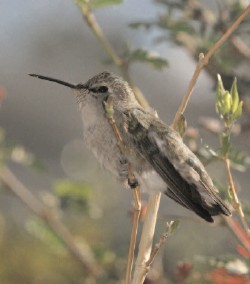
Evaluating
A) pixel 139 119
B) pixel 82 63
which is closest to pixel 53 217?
pixel 139 119

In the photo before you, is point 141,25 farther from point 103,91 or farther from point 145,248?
point 145,248

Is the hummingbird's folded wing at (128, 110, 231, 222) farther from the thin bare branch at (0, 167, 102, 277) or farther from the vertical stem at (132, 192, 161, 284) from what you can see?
the thin bare branch at (0, 167, 102, 277)

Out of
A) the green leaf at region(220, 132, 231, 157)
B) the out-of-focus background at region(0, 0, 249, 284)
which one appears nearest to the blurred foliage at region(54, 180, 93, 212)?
the out-of-focus background at region(0, 0, 249, 284)

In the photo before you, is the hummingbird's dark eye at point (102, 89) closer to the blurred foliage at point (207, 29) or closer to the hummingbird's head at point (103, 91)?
the hummingbird's head at point (103, 91)

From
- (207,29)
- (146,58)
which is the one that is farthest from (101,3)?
(207,29)

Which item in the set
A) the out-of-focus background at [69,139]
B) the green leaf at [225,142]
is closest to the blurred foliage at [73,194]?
the out-of-focus background at [69,139]

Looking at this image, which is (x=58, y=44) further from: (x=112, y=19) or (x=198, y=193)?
(x=198, y=193)

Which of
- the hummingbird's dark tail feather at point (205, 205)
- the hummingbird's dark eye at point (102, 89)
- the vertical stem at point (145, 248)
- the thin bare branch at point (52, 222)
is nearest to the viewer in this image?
the vertical stem at point (145, 248)
